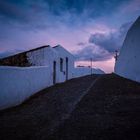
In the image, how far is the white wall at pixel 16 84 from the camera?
9.05m

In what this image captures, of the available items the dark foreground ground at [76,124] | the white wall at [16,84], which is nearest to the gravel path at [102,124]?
the dark foreground ground at [76,124]

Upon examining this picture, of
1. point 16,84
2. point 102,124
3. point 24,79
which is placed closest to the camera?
point 102,124

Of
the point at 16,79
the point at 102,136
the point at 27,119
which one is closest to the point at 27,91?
the point at 16,79

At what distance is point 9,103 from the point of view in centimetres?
955

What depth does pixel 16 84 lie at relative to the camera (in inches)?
408

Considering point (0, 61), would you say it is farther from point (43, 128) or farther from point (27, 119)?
point (43, 128)

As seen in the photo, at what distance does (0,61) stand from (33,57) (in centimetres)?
290

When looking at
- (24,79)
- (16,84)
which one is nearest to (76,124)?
(16,84)

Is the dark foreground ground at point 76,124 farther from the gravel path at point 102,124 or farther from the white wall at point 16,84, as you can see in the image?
the white wall at point 16,84

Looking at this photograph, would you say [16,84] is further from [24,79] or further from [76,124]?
[76,124]

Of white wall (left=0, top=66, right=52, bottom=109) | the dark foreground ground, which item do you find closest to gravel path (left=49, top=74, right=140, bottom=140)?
the dark foreground ground

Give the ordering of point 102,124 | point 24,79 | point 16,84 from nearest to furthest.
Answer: point 102,124
point 16,84
point 24,79

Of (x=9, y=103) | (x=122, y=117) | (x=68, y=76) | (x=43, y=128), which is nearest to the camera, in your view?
(x=43, y=128)

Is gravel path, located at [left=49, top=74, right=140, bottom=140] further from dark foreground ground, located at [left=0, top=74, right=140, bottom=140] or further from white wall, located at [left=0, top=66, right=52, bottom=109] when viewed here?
white wall, located at [left=0, top=66, right=52, bottom=109]
